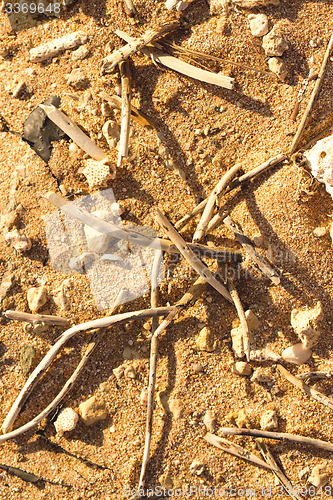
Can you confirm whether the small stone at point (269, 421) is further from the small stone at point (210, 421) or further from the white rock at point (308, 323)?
the white rock at point (308, 323)

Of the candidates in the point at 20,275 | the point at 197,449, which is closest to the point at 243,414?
the point at 197,449

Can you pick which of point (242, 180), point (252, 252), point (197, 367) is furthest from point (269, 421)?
point (242, 180)

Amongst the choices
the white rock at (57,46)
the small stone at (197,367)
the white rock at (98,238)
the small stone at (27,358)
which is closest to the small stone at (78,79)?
the white rock at (57,46)

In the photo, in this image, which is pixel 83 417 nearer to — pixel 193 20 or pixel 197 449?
pixel 197 449

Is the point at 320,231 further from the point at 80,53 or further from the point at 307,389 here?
the point at 80,53

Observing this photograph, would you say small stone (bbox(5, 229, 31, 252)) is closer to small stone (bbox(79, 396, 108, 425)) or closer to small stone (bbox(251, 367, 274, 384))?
small stone (bbox(79, 396, 108, 425))

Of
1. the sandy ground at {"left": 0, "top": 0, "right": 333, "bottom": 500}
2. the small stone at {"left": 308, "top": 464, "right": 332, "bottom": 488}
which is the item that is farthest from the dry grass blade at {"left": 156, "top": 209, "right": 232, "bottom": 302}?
the small stone at {"left": 308, "top": 464, "right": 332, "bottom": 488}
